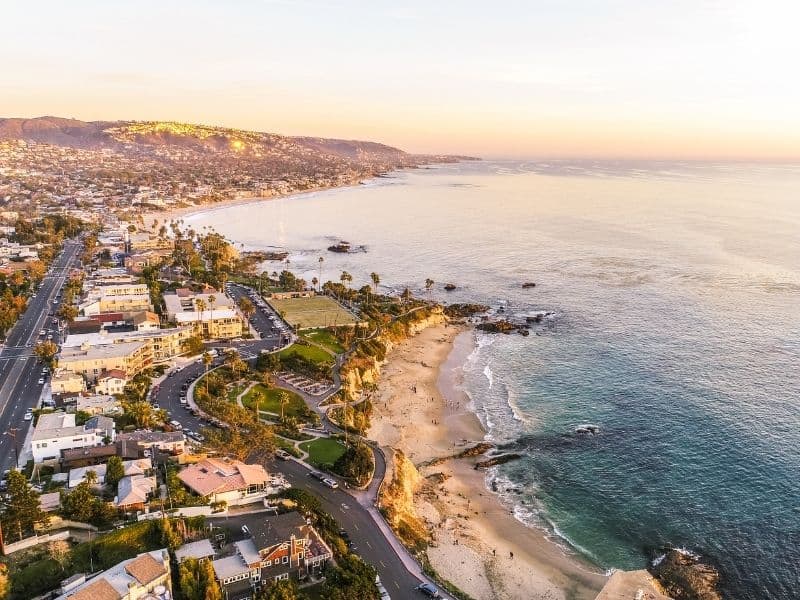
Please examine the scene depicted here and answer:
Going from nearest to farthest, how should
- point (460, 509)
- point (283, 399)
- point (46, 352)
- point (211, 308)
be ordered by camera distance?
point (460, 509), point (283, 399), point (46, 352), point (211, 308)

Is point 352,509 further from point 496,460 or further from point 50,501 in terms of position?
point 50,501

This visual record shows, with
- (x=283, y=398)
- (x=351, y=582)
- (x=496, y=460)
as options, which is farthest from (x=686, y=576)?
(x=283, y=398)

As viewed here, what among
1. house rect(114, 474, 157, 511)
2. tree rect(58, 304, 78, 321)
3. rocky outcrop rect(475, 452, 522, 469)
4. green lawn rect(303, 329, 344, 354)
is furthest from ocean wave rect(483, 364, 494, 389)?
tree rect(58, 304, 78, 321)

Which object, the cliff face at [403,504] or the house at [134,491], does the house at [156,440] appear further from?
the cliff face at [403,504]

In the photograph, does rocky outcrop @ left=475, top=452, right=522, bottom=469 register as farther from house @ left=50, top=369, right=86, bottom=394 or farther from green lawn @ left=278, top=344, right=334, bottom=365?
house @ left=50, top=369, right=86, bottom=394

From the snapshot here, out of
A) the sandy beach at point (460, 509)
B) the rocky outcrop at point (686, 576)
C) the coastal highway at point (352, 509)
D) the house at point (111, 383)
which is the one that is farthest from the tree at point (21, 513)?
the rocky outcrop at point (686, 576)

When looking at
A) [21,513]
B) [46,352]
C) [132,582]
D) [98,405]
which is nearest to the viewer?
[132,582]

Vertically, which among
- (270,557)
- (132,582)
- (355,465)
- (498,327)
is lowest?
Result: (498,327)

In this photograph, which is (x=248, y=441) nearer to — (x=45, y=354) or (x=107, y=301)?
(x=45, y=354)
